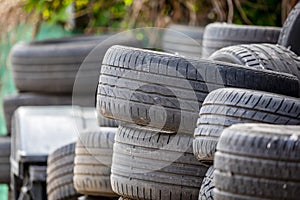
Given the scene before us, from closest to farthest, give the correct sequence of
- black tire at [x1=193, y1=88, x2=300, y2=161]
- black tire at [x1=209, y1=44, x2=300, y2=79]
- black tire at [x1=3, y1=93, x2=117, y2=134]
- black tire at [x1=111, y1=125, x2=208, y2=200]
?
black tire at [x1=193, y1=88, x2=300, y2=161] < black tire at [x1=111, y1=125, x2=208, y2=200] < black tire at [x1=209, y1=44, x2=300, y2=79] < black tire at [x1=3, y1=93, x2=117, y2=134]

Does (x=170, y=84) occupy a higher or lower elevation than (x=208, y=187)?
higher

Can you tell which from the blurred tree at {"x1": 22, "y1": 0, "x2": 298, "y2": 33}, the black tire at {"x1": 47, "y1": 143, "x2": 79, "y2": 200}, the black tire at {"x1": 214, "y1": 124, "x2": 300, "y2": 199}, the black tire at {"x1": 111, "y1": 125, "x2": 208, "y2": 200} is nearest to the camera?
the black tire at {"x1": 214, "y1": 124, "x2": 300, "y2": 199}

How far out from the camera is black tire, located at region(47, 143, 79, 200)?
6312 mm

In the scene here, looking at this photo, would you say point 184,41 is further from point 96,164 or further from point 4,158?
point 96,164

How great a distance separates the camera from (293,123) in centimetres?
381

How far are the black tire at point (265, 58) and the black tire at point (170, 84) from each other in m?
0.34

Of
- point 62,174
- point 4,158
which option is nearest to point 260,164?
point 62,174

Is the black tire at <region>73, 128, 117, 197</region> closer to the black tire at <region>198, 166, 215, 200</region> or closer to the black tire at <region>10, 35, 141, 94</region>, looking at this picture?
the black tire at <region>198, 166, 215, 200</region>

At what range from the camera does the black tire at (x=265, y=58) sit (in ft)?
15.5

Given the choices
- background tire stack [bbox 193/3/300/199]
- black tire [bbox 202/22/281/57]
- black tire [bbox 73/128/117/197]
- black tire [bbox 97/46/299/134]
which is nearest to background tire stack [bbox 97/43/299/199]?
black tire [bbox 97/46/299/134]

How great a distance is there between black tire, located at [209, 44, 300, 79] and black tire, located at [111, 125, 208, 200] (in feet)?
1.64

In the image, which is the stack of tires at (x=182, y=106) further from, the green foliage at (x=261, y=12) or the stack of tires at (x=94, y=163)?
the green foliage at (x=261, y=12)

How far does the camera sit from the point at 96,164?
18.9 feet

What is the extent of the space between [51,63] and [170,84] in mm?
4627
